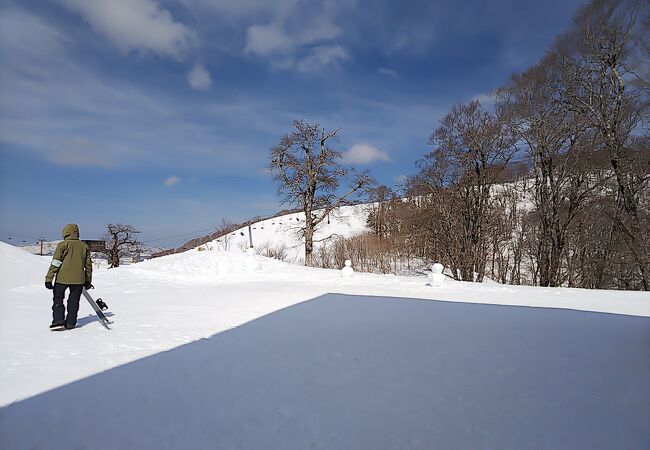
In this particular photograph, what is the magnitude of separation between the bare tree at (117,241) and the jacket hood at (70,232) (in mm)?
21795

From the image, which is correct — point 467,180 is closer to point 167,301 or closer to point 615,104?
point 615,104

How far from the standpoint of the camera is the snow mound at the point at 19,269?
9.29 metres

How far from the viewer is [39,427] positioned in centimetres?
238

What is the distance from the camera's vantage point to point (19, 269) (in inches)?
402

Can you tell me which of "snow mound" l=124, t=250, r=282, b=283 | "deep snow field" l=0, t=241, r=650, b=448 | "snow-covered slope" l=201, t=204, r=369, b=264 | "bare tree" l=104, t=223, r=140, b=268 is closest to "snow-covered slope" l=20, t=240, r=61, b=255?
"bare tree" l=104, t=223, r=140, b=268

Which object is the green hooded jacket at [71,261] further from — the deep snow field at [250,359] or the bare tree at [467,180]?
the bare tree at [467,180]

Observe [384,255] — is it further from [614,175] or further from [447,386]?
[447,386]

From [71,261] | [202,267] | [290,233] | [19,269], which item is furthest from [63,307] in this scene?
[290,233]

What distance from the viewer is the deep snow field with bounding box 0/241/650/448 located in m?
2.33

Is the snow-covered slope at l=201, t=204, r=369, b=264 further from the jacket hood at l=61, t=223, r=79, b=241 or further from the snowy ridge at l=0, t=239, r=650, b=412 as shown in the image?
the jacket hood at l=61, t=223, r=79, b=241

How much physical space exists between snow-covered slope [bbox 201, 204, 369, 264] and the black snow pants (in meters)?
14.2

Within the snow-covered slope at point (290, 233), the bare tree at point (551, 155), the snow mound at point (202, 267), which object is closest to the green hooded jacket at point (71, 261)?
the snow mound at point (202, 267)

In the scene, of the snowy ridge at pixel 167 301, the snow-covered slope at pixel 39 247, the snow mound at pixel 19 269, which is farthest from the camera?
the snow-covered slope at pixel 39 247

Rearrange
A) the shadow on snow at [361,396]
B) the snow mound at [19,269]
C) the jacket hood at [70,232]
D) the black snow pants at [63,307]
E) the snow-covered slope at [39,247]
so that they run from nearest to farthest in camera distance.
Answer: the shadow on snow at [361,396] < the black snow pants at [63,307] < the jacket hood at [70,232] < the snow mound at [19,269] < the snow-covered slope at [39,247]
